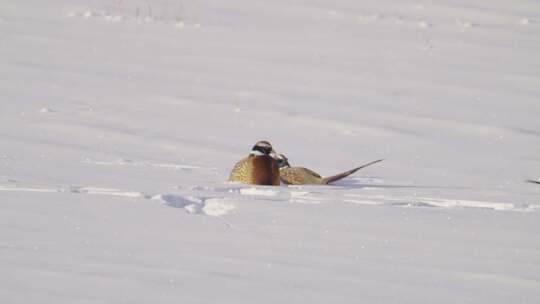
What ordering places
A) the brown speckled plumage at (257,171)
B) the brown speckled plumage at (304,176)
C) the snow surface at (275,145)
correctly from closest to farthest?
the snow surface at (275,145), the brown speckled plumage at (257,171), the brown speckled plumage at (304,176)

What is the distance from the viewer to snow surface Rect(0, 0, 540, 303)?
3836 millimetres

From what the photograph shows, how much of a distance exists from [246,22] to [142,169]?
556 cm

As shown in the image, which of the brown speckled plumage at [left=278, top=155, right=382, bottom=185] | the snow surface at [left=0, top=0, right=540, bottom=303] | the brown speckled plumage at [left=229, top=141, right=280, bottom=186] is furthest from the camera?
the brown speckled plumage at [left=278, top=155, right=382, bottom=185]

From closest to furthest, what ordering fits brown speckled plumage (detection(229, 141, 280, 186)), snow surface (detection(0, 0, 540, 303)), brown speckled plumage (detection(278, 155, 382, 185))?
snow surface (detection(0, 0, 540, 303)) → brown speckled plumage (detection(229, 141, 280, 186)) → brown speckled plumage (detection(278, 155, 382, 185))

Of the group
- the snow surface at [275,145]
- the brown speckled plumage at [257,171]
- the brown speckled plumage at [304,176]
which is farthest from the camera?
the brown speckled plumage at [304,176]

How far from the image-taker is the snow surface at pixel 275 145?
3836 millimetres

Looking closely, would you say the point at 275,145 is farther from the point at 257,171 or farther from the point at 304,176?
the point at 257,171

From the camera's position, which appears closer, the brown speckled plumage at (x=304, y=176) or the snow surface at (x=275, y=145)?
the snow surface at (x=275, y=145)

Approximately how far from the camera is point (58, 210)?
4.66 m

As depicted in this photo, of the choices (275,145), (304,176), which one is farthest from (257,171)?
(275,145)

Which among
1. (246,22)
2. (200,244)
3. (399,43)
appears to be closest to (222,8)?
(246,22)

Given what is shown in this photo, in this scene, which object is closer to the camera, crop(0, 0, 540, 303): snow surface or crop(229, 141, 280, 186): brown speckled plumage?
crop(0, 0, 540, 303): snow surface

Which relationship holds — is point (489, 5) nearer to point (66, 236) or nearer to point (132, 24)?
point (132, 24)

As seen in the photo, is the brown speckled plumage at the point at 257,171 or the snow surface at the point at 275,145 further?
the brown speckled plumage at the point at 257,171
